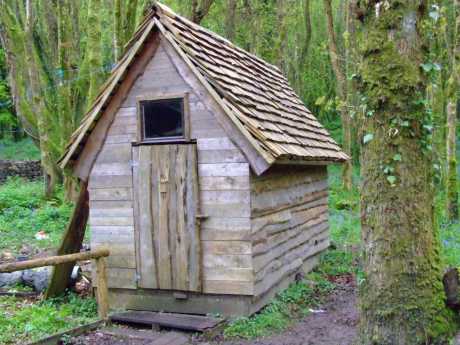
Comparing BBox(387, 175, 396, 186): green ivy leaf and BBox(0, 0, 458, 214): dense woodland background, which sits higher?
BBox(0, 0, 458, 214): dense woodland background

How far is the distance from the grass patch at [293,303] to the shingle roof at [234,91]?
89.3 inches

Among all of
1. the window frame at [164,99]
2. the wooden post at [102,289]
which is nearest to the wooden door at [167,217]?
the window frame at [164,99]

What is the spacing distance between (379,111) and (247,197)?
10.9ft

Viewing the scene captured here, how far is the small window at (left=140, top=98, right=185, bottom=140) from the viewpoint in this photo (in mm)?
7637

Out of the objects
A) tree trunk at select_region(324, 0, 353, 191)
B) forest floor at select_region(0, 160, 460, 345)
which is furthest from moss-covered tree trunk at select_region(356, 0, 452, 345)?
tree trunk at select_region(324, 0, 353, 191)

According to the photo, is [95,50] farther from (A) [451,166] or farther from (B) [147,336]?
(A) [451,166]

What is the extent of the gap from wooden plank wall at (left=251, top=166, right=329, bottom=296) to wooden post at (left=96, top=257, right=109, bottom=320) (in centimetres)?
228

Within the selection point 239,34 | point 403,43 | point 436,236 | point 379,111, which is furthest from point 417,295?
point 239,34

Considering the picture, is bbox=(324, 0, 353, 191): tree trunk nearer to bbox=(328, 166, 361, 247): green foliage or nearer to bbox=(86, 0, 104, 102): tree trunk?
bbox=(328, 166, 361, 247): green foliage

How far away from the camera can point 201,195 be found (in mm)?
7434

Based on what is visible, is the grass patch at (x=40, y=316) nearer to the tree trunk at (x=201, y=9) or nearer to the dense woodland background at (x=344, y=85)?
the dense woodland background at (x=344, y=85)

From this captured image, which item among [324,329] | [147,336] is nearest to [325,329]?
[324,329]

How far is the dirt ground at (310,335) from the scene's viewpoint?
652 centimetres

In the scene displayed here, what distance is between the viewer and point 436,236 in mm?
4152
